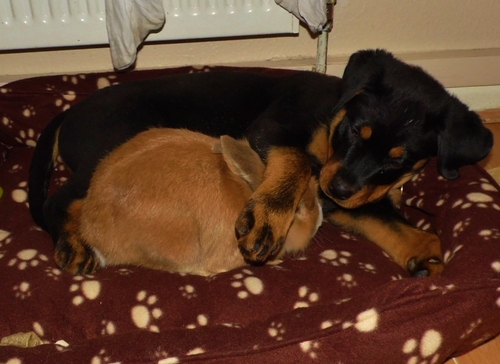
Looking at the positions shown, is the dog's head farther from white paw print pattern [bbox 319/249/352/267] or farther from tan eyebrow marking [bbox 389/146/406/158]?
white paw print pattern [bbox 319/249/352/267]

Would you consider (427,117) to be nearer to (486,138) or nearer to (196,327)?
(486,138)

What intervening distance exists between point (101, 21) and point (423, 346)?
5.74 ft

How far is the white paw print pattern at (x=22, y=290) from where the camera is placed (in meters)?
1.70

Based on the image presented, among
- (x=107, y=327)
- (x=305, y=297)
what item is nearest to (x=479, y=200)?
(x=305, y=297)

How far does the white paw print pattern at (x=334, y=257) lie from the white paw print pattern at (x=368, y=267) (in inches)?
1.8

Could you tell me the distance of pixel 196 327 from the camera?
1.53 meters

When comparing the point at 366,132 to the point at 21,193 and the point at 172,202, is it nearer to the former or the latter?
→ the point at 172,202

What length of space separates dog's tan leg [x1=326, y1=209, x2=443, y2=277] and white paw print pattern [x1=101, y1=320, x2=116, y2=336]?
846 millimetres

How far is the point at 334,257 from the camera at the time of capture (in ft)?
6.20

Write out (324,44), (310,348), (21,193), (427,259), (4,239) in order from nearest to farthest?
1. (310,348)
2. (427,259)
3. (4,239)
4. (21,193)
5. (324,44)

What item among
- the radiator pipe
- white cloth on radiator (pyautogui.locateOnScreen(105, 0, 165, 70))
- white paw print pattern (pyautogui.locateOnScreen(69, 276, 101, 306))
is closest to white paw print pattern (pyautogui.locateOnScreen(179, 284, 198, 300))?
white paw print pattern (pyautogui.locateOnScreen(69, 276, 101, 306))

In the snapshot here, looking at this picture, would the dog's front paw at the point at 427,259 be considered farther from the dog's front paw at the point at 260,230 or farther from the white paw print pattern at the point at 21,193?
the white paw print pattern at the point at 21,193

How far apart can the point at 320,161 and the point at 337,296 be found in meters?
0.49

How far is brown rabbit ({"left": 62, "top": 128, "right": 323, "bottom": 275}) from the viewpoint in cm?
155
